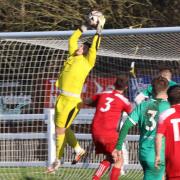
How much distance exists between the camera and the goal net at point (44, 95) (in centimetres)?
1395

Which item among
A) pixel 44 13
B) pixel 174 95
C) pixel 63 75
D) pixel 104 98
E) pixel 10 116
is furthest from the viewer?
pixel 44 13

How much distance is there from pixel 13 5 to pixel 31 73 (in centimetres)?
534

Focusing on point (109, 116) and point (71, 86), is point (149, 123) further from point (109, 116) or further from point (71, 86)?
point (71, 86)

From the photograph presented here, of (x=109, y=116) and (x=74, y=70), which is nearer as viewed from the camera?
(x=109, y=116)

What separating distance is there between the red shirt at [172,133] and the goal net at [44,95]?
533 centimetres

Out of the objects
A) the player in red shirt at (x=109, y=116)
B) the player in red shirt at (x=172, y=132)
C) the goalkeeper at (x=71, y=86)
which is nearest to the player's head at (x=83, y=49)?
the goalkeeper at (x=71, y=86)

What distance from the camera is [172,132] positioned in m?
8.09

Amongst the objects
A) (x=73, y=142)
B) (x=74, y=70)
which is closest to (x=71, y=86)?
(x=74, y=70)

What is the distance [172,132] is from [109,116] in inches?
113

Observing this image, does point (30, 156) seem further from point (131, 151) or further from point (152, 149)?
point (152, 149)

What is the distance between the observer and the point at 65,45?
13.3m

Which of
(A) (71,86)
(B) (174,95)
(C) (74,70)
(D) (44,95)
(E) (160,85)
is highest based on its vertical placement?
(D) (44,95)

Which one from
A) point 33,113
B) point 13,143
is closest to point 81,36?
point 33,113

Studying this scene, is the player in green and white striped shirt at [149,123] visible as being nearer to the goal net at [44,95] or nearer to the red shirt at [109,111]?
the red shirt at [109,111]
